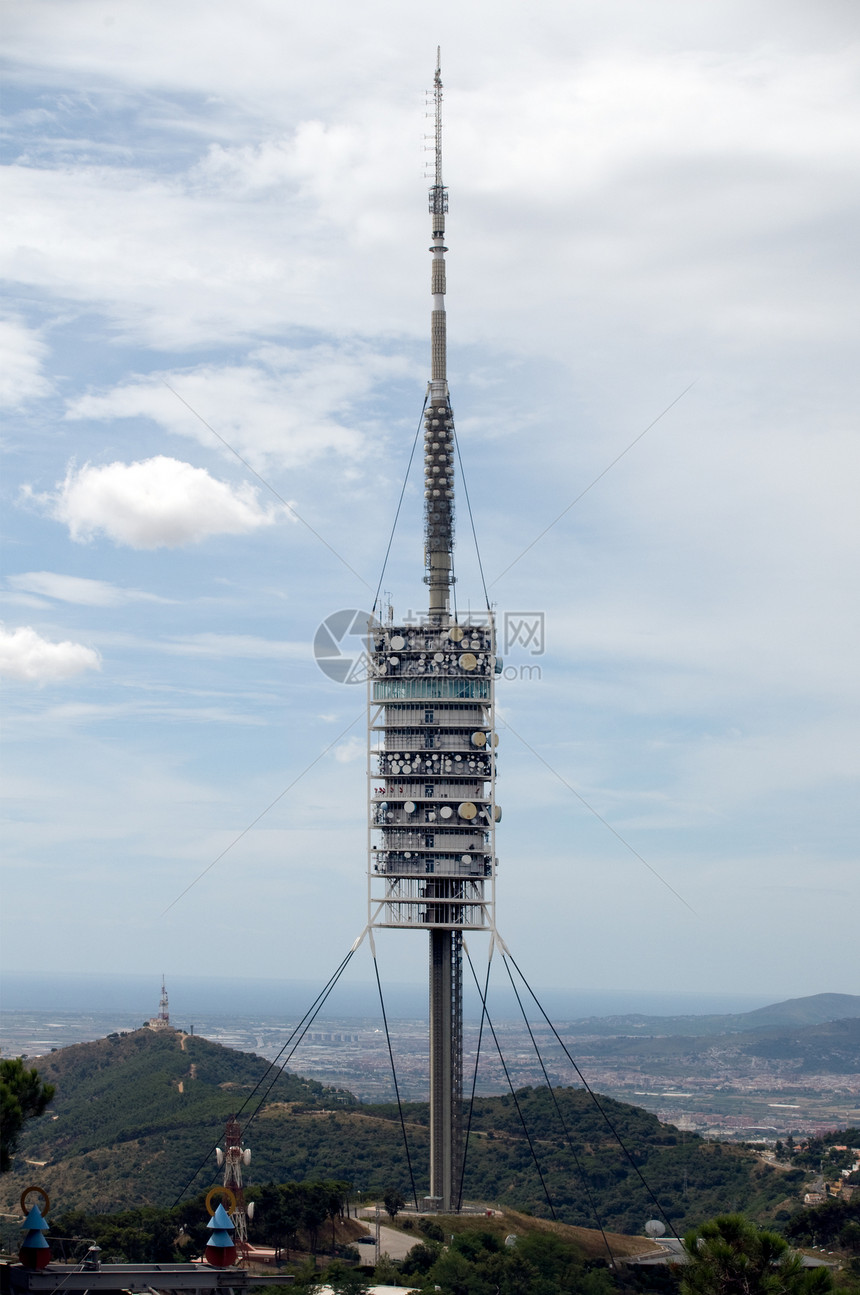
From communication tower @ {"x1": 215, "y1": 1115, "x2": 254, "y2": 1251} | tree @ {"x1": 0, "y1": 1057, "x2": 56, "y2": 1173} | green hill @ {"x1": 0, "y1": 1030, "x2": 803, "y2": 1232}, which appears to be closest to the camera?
tree @ {"x1": 0, "y1": 1057, "x2": 56, "y2": 1173}

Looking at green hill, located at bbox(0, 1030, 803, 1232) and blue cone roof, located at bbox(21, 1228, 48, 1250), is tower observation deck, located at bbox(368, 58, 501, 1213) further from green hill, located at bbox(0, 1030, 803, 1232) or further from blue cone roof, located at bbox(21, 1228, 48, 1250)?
blue cone roof, located at bbox(21, 1228, 48, 1250)

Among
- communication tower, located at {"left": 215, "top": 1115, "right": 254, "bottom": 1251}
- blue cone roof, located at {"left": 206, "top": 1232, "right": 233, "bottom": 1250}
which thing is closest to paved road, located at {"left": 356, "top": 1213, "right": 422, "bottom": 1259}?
communication tower, located at {"left": 215, "top": 1115, "right": 254, "bottom": 1251}

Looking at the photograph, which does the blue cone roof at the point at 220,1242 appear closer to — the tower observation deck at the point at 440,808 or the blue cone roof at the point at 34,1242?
the blue cone roof at the point at 34,1242

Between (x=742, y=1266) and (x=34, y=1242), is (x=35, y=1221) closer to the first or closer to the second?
(x=34, y=1242)

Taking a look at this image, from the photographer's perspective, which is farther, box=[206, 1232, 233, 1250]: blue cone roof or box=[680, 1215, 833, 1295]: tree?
box=[680, 1215, 833, 1295]: tree

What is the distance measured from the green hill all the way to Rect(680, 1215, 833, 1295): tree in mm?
70317

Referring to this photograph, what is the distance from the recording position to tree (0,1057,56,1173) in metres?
47.5

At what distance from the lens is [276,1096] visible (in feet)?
508

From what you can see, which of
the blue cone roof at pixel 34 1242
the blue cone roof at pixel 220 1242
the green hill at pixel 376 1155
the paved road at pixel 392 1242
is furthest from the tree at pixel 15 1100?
the green hill at pixel 376 1155

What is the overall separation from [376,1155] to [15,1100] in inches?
3099

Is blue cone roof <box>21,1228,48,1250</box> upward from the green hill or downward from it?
upward

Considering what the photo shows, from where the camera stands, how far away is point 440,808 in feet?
273

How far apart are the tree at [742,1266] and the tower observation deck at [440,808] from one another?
38.3 metres

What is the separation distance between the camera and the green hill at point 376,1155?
383ft
